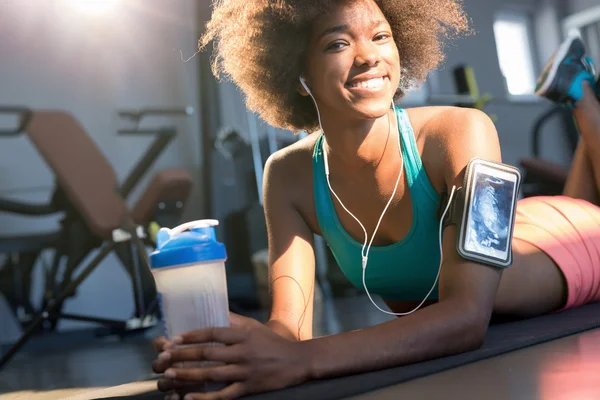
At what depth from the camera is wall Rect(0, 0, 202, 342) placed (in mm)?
4074

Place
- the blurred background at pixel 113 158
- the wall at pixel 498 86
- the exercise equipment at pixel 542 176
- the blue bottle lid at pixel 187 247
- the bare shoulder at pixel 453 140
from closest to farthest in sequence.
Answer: the blue bottle lid at pixel 187 247 → the bare shoulder at pixel 453 140 → the blurred background at pixel 113 158 → the exercise equipment at pixel 542 176 → the wall at pixel 498 86

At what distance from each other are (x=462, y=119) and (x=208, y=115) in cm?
334

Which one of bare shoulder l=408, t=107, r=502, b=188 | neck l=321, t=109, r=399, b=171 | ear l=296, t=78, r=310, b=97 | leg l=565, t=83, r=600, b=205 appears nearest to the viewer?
bare shoulder l=408, t=107, r=502, b=188

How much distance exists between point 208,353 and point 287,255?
66 cm

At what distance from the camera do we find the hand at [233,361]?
0.94 meters

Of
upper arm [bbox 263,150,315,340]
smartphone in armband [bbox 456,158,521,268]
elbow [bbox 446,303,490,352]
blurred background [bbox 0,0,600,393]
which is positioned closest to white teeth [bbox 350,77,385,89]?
smartphone in armband [bbox 456,158,521,268]

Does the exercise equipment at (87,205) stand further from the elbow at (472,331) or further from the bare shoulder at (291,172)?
the elbow at (472,331)

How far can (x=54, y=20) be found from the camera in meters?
4.21

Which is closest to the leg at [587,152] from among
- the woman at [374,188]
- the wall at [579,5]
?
the woman at [374,188]

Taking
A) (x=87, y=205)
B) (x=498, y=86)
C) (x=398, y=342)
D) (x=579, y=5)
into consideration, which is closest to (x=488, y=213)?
(x=398, y=342)

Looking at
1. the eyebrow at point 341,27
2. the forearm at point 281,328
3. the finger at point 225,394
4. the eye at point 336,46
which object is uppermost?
the eyebrow at point 341,27

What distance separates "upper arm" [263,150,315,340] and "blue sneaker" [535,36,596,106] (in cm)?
104

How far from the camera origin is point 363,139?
149cm

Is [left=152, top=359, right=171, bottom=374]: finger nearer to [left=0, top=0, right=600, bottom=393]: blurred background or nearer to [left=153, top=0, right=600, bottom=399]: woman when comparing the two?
[left=153, top=0, right=600, bottom=399]: woman
